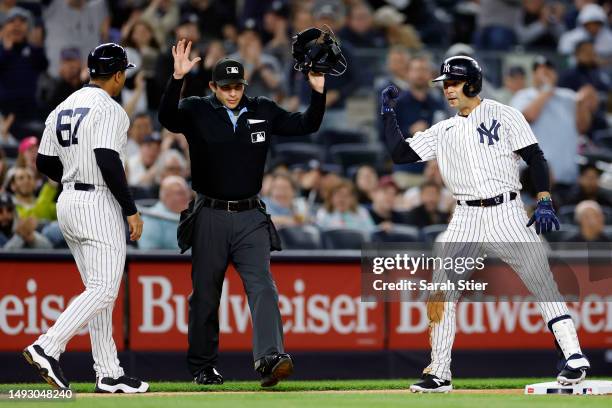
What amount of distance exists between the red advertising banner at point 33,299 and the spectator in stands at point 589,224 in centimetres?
424

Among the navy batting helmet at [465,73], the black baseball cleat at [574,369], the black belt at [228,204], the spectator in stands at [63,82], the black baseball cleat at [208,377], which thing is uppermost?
the spectator in stands at [63,82]

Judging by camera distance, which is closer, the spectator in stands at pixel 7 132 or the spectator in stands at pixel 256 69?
the spectator in stands at pixel 7 132

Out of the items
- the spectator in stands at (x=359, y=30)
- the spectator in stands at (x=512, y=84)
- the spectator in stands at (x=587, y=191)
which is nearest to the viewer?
the spectator in stands at (x=587, y=191)

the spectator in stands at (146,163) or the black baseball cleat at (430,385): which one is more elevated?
the spectator in stands at (146,163)

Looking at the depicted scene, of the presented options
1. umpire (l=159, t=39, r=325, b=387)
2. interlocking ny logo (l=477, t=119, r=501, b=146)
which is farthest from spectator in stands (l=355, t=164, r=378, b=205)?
interlocking ny logo (l=477, t=119, r=501, b=146)

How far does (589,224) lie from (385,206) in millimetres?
1983

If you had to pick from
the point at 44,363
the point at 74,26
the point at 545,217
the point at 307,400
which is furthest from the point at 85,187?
the point at 74,26

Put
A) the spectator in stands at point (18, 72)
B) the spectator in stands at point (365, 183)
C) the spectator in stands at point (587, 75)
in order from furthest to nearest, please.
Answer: the spectator in stands at point (587, 75)
the spectator in stands at point (18, 72)
the spectator in stands at point (365, 183)

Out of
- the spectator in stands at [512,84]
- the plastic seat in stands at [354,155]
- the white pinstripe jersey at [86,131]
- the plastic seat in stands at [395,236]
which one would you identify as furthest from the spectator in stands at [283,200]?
the white pinstripe jersey at [86,131]

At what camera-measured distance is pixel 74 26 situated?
14.1 m

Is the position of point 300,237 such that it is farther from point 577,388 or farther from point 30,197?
point 577,388

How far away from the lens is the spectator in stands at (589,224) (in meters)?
11.8

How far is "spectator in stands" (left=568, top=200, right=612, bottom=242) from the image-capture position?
38.6 feet

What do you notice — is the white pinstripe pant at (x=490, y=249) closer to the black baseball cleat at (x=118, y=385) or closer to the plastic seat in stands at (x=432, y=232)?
the black baseball cleat at (x=118, y=385)
